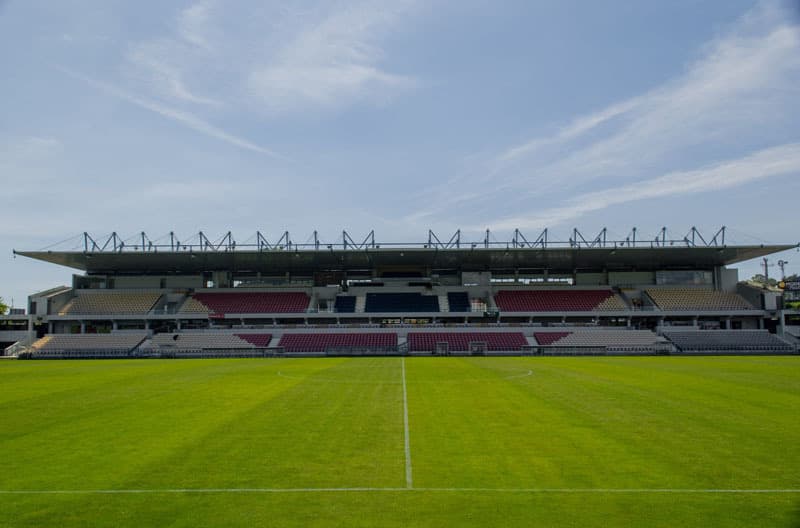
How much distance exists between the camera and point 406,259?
75.0m

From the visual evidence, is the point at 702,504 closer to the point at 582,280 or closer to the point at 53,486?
the point at 53,486

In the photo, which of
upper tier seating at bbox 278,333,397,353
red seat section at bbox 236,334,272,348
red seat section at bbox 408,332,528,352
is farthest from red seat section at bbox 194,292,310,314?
red seat section at bbox 408,332,528,352

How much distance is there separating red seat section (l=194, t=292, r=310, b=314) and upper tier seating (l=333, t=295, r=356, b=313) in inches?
146

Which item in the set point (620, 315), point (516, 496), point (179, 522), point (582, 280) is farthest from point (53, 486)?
point (582, 280)

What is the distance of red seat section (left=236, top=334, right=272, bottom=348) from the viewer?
63737 millimetres

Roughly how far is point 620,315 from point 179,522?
6718cm

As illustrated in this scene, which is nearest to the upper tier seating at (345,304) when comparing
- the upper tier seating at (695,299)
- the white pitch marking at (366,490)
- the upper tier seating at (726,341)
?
the upper tier seating at (726,341)

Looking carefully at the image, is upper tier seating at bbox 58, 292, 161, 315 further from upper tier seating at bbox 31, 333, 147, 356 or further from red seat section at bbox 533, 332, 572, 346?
red seat section at bbox 533, 332, 572, 346

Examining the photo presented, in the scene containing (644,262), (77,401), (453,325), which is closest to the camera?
(77,401)

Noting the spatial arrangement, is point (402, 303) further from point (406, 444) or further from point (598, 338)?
point (406, 444)

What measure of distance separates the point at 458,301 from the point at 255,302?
24.6 metres

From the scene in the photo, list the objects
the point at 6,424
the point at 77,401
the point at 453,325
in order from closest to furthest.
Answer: the point at 6,424 → the point at 77,401 → the point at 453,325

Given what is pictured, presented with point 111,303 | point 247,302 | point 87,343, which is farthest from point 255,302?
point 87,343

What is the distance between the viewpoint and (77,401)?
21.9 m
